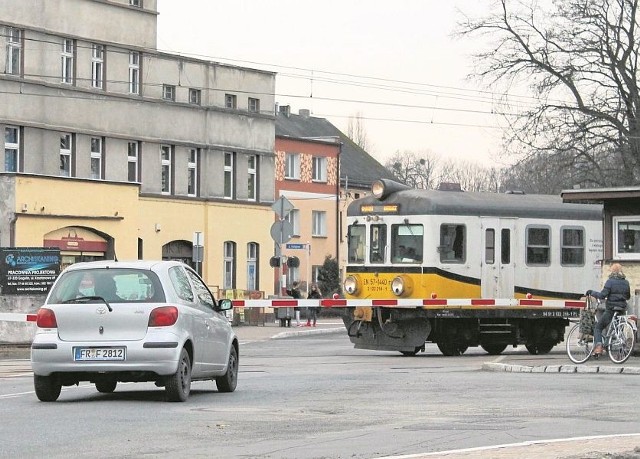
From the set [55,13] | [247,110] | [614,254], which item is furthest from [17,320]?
[247,110]

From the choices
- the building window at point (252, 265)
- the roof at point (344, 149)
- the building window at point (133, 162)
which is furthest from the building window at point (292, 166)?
the building window at point (133, 162)

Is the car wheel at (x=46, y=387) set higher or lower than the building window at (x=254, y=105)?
lower

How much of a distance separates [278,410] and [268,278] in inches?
1937

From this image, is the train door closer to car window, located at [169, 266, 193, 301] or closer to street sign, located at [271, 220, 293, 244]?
street sign, located at [271, 220, 293, 244]

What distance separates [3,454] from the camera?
12195mm

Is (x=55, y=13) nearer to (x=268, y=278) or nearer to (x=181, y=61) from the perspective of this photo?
(x=181, y=61)

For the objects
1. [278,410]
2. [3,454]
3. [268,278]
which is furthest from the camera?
[268,278]

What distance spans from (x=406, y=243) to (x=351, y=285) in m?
1.55

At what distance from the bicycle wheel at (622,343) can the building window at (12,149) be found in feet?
103

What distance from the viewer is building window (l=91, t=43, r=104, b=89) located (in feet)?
185

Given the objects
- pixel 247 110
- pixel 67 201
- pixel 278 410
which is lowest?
pixel 278 410

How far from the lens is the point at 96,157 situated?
5725 centimetres

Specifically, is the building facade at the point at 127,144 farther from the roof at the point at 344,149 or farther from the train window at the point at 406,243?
the roof at the point at 344,149

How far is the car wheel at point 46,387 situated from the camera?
58.4 ft
